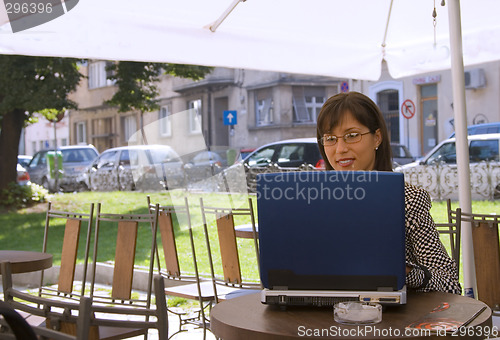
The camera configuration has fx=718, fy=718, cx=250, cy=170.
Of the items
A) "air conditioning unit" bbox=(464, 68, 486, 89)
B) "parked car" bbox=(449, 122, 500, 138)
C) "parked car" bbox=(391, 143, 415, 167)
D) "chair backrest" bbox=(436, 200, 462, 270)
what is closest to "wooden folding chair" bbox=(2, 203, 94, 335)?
"chair backrest" bbox=(436, 200, 462, 270)

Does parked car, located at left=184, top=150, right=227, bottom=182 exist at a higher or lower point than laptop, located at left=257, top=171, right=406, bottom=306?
higher

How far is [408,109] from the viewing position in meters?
23.8

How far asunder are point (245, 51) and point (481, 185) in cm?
1048

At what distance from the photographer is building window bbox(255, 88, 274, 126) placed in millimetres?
30562

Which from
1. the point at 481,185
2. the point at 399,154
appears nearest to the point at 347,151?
the point at 481,185

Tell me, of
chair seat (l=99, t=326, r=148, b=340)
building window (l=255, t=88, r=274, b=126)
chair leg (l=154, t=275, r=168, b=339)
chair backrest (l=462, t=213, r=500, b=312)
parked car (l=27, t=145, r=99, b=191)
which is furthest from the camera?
building window (l=255, t=88, r=274, b=126)

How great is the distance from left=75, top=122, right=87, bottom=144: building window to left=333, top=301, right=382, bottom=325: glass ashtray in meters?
42.8

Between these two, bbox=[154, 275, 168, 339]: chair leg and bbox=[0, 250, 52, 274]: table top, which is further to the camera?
bbox=[0, 250, 52, 274]: table top

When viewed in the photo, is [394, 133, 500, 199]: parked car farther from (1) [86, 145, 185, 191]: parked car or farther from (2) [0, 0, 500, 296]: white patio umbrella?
(2) [0, 0, 500, 296]: white patio umbrella

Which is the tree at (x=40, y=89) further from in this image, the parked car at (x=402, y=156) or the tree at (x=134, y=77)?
the parked car at (x=402, y=156)

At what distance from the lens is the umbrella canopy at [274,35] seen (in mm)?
4238

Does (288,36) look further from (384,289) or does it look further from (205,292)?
(384,289)

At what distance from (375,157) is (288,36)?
2.56 metres

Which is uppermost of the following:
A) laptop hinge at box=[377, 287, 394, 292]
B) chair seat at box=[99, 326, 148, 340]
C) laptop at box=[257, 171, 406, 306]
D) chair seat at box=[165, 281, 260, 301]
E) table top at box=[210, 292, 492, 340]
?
laptop at box=[257, 171, 406, 306]
